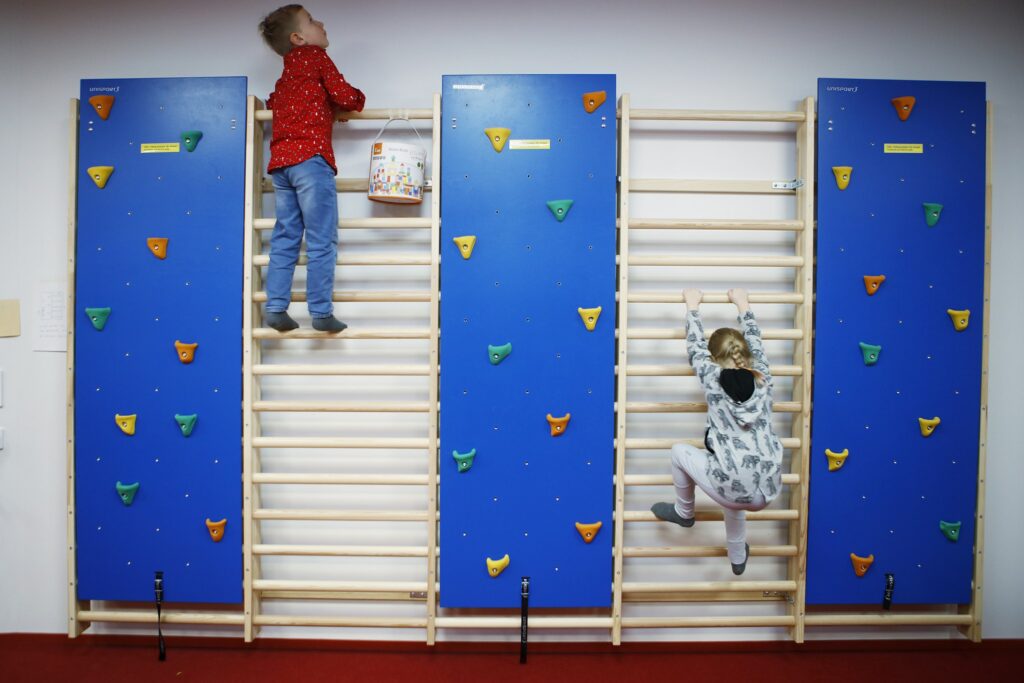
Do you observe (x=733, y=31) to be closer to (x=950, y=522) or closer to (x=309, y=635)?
(x=950, y=522)

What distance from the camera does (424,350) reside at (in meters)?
2.71

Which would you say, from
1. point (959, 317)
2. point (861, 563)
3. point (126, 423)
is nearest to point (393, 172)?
point (126, 423)

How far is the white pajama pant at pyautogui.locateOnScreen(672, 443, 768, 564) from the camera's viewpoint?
2.36 metres

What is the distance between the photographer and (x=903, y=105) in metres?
2.58

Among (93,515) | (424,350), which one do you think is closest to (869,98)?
(424,350)

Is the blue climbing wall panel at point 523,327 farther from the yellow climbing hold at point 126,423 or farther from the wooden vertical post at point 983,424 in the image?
the wooden vertical post at point 983,424

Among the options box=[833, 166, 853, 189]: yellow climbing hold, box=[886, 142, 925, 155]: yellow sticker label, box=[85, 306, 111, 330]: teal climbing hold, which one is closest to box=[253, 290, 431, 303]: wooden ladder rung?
box=[85, 306, 111, 330]: teal climbing hold

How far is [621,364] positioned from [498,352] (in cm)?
59

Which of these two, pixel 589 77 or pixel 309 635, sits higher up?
pixel 589 77

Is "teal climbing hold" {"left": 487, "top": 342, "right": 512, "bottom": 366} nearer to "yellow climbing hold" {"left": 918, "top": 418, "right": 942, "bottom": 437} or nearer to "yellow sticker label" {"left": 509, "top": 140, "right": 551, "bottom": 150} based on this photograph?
"yellow sticker label" {"left": 509, "top": 140, "right": 551, "bottom": 150}

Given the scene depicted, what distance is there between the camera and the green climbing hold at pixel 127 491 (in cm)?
255

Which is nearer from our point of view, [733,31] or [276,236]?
[276,236]

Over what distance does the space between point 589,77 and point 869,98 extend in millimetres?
1361

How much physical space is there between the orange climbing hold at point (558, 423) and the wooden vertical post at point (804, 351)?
1144 millimetres
